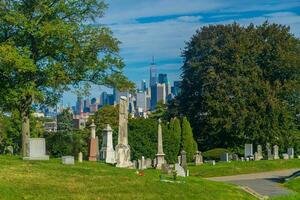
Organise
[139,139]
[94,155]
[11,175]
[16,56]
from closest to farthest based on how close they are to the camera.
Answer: [11,175]
[16,56]
[94,155]
[139,139]

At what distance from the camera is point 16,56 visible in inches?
1238

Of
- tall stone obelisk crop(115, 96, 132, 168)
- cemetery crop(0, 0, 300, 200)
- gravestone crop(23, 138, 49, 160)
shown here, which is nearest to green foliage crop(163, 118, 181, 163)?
cemetery crop(0, 0, 300, 200)

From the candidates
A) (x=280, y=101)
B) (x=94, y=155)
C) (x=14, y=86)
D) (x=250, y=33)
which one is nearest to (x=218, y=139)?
(x=280, y=101)

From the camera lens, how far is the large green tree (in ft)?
201

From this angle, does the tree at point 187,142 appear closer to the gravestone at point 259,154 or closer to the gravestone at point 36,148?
the gravestone at point 259,154

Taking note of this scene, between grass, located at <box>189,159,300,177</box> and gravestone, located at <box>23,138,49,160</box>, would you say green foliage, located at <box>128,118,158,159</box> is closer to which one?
grass, located at <box>189,159,300,177</box>

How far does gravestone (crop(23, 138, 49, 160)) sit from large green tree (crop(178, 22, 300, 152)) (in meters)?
35.1

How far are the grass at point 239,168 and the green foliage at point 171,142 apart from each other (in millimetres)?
8691

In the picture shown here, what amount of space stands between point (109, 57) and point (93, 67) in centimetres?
127

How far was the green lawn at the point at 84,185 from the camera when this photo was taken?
18938 millimetres

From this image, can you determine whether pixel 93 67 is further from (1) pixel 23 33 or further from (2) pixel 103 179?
(2) pixel 103 179

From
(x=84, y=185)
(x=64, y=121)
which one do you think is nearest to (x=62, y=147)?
(x=64, y=121)

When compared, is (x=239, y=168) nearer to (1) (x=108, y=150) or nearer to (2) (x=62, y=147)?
(1) (x=108, y=150)

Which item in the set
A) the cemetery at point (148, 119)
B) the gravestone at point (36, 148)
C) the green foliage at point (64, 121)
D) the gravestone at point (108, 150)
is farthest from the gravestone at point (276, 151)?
Result: the green foliage at point (64, 121)
